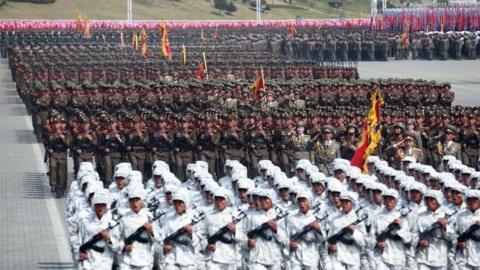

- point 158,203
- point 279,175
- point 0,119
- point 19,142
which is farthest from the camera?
point 0,119

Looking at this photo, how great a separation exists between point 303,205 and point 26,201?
1122 centimetres

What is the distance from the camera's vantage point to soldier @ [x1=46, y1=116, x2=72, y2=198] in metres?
29.3

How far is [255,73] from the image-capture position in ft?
161

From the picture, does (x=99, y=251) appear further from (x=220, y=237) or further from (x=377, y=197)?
(x=377, y=197)

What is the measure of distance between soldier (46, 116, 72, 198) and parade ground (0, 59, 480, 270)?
12.6 inches

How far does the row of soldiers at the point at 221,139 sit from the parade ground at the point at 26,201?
99 centimetres

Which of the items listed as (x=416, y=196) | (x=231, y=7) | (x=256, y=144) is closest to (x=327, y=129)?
(x=256, y=144)

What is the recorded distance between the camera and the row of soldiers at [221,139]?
2903 cm

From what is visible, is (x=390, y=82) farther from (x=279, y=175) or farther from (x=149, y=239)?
(x=149, y=239)

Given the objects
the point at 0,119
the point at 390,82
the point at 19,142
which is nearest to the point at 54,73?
the point at 0,119

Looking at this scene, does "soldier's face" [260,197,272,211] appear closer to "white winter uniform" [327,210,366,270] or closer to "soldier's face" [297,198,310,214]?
"soldier's face" [297,198,310,214]

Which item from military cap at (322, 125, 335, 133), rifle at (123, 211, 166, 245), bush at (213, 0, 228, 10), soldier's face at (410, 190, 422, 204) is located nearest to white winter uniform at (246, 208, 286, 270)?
rifle at (123, 211, 166, 245)

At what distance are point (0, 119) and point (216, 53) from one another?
58.1 ft

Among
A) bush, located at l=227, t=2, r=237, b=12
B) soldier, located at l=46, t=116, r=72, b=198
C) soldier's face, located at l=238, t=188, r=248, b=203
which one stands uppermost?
soldier's face, located at l=238, t=188, r=248, b=203
